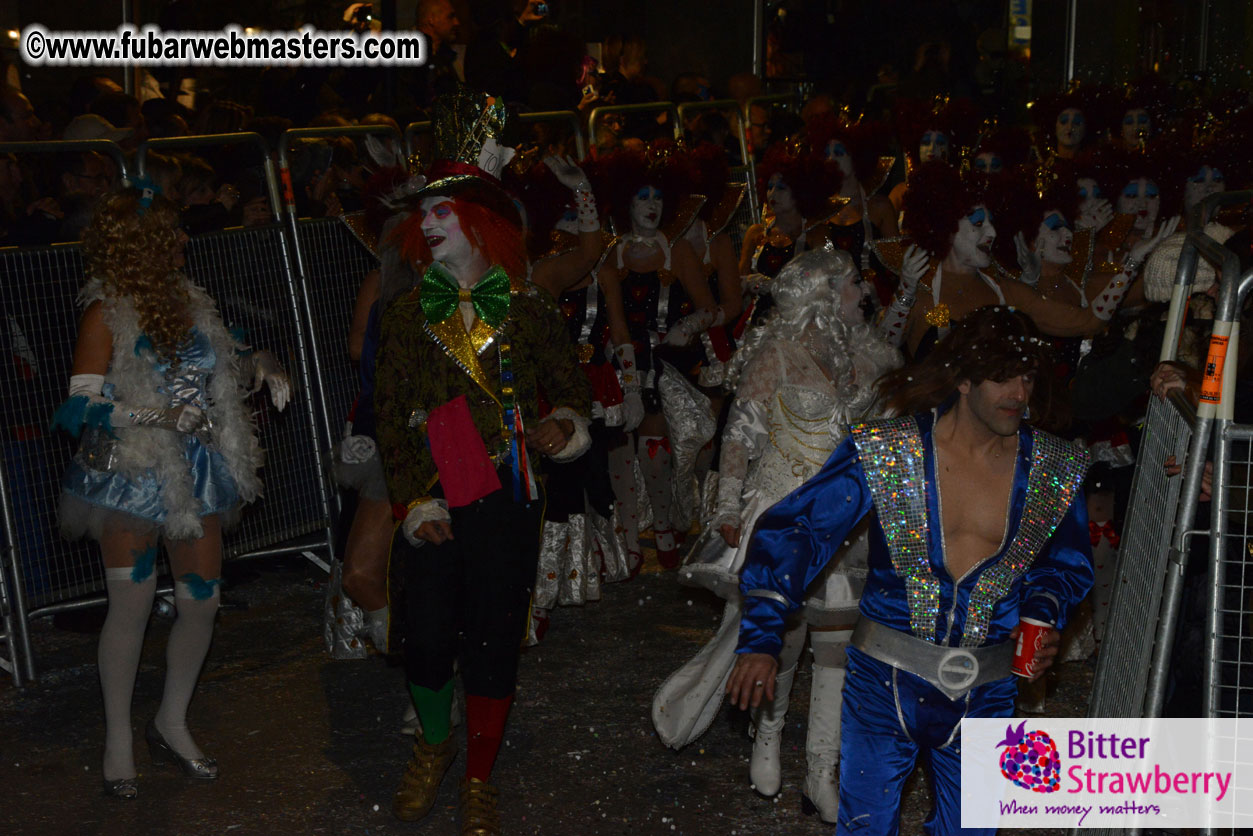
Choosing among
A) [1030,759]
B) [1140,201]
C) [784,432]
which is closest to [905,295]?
[784,432]

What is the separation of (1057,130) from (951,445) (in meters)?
7.50

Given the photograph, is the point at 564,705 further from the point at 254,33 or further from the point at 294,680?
the point at 254,33

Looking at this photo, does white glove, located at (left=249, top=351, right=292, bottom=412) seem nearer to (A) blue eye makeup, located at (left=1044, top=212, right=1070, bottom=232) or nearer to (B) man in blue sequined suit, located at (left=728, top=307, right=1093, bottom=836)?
(B) man in blue sequined suit, located at (left=728, top=307, right=1093, bottom=836)

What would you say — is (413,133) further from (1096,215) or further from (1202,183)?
(1202,183)

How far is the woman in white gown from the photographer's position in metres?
4.80

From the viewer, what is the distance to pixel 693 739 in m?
5.12

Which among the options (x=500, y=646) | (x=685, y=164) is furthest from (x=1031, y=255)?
(x=500, y=646)

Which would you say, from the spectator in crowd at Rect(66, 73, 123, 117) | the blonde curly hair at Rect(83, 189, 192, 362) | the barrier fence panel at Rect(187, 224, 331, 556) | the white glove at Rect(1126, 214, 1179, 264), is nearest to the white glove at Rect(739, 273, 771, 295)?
the white glove at Rect(1126, 214, 1179, 264)

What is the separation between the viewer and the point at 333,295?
739cm

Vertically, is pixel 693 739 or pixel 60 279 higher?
pixel 60 279

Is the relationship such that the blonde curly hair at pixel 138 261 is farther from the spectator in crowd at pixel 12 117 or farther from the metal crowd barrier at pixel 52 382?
the spectator in crowd at pixel 12 117

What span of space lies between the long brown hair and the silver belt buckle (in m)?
0.66

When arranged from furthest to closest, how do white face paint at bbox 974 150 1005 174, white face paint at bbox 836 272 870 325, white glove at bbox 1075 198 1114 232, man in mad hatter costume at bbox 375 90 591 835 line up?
white face paint at bbox 974 150 1005 174, white glove at bbox 1075 198 1114 232, white face paint at bbox 836 272 870 325, man in mad hatter costume at bbox 375 90 591 835

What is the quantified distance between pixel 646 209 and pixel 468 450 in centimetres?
354
